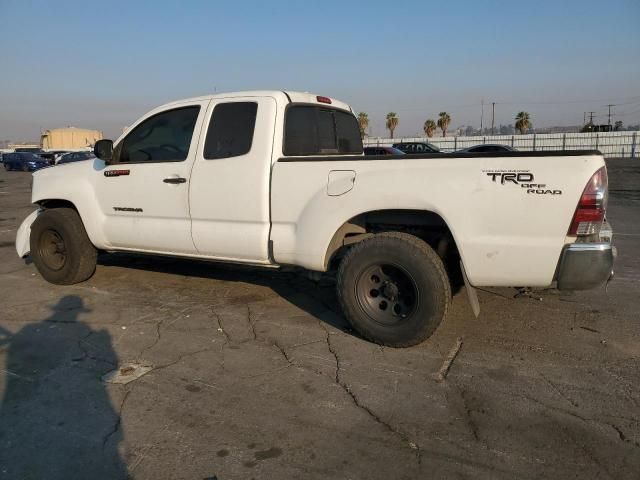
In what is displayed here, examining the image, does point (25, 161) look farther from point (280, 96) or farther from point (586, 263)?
point (586, 263)

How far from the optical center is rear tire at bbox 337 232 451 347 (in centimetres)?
374

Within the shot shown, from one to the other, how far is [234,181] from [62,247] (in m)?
2.73

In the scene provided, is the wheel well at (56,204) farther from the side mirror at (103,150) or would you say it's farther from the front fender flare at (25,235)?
the side mirror at (103,150)

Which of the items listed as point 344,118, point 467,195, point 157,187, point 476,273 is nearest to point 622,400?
point 476,273

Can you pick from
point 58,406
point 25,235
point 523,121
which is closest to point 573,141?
point 523,121

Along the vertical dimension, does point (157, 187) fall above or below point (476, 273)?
above

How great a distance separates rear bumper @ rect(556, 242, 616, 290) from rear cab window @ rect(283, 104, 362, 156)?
2.45m

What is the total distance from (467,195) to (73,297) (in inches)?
170

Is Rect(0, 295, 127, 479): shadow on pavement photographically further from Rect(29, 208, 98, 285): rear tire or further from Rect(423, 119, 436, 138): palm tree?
Rect(423, 119, 436, 138): palm tree

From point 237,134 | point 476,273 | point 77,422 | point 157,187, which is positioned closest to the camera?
point 77,422

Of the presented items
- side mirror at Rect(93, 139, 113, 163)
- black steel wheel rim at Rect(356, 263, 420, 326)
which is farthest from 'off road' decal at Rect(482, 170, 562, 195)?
side mirror at Rect(93, 139, 113, 163)

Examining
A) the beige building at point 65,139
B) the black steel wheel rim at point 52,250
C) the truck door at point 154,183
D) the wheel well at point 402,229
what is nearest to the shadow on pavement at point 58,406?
the truck door at point 154,183

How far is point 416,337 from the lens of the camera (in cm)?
383

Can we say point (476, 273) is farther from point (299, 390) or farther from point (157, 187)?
point (157, 187)
